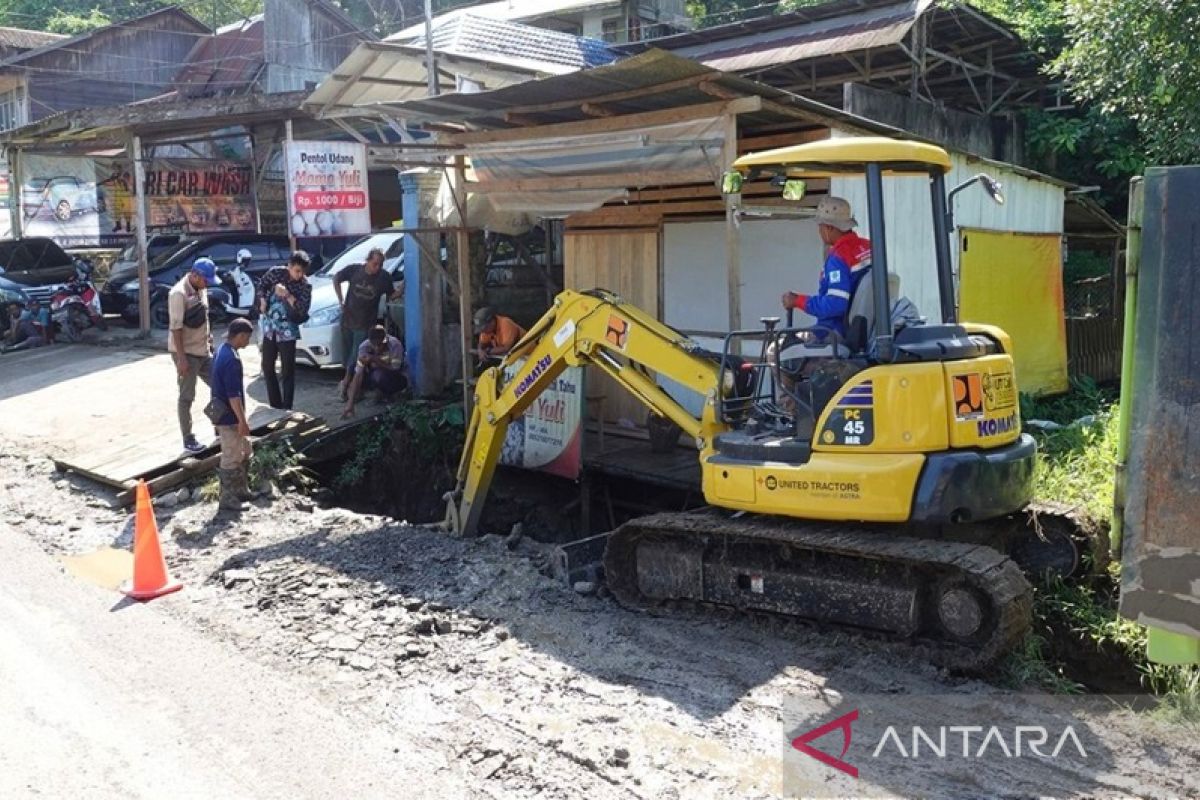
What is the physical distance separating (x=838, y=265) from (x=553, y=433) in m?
4.92

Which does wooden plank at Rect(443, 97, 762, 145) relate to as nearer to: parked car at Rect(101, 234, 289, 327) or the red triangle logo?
the red triangle logo

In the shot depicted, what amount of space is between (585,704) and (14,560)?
500 cm

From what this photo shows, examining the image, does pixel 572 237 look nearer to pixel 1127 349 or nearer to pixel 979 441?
pixel 979 441

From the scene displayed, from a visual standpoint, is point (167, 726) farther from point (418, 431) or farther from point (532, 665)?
point (418, 431)

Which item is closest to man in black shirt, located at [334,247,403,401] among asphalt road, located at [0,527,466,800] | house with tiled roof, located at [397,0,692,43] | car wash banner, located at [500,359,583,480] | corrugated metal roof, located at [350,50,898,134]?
car wash banner, located at [500,359,583,480]

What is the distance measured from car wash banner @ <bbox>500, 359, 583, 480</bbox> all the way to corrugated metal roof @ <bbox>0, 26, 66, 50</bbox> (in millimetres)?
32213

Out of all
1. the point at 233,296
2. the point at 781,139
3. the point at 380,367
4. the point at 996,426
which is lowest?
the point at 380,367

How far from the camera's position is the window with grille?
111 ft

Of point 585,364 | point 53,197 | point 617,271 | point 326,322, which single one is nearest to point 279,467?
point 326,322

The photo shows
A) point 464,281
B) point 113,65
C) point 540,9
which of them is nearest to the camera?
point 464,281

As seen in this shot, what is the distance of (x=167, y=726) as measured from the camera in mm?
5020

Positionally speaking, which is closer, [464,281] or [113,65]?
[464,281]

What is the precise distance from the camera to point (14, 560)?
25.4 feet

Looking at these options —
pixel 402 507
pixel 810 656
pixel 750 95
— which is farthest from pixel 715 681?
pixel 402 507
